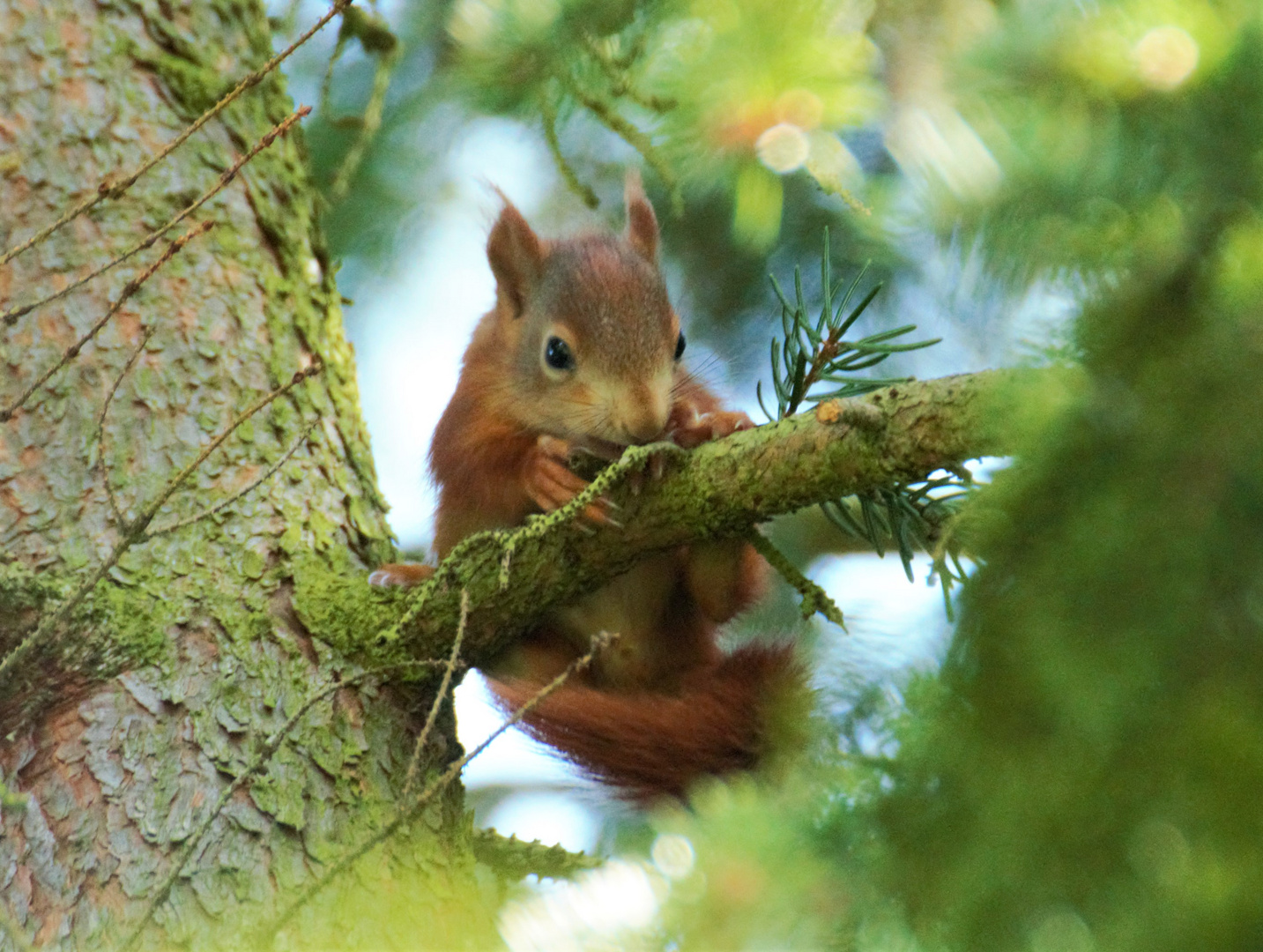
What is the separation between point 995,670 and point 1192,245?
0.27 meters

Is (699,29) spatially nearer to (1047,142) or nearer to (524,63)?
(524,63)

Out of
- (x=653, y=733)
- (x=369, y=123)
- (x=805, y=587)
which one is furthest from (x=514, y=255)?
(x=805, y=587)

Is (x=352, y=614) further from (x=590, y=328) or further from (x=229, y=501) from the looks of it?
(x=590, y=328)

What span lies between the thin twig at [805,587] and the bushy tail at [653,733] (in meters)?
0.39

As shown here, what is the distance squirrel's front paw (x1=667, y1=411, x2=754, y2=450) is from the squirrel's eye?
0.43 meters

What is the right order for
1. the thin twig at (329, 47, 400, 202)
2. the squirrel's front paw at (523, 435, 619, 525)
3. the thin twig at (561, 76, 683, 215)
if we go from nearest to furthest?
the squirrel's front paw at (523, 435, 619, 525), the thin twig at (561, 76, 683, 215), the thin twig at (329, 47, 400, 202)

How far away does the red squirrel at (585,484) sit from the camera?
2086mm

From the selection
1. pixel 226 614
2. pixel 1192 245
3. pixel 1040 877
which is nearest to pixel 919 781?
pixel 1040 877

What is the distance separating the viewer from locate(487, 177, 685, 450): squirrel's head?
2219 millimetres

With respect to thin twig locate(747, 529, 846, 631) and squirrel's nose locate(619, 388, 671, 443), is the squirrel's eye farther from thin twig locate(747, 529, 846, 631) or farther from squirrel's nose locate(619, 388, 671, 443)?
thin twig locate(747, 529, 846, 631)

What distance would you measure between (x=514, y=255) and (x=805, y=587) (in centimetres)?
130

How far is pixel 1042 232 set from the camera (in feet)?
3.27

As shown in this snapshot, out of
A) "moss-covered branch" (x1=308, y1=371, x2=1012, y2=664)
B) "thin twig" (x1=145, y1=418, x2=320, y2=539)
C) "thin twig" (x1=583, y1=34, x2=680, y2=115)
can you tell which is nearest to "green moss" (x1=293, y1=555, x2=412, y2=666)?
"moss-covered branch" (x1=308, y1=371, x2=1012, y2=664)

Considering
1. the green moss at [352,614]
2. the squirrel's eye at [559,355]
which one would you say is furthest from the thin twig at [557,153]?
the green moss at [352,614]
